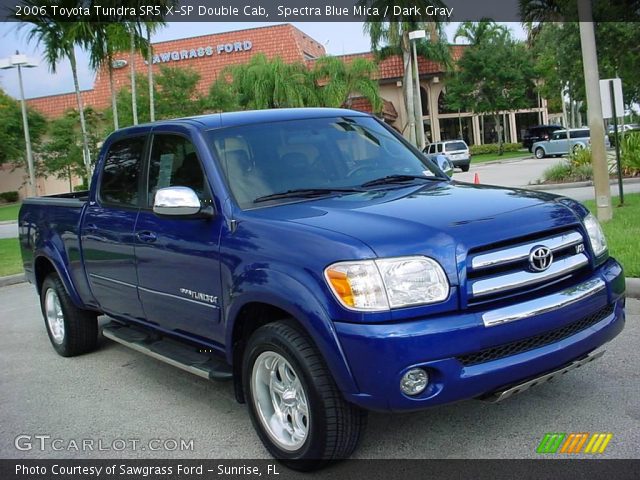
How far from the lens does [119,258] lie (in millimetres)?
5129

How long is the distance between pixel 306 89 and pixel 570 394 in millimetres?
38283

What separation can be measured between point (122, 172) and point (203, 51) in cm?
4295

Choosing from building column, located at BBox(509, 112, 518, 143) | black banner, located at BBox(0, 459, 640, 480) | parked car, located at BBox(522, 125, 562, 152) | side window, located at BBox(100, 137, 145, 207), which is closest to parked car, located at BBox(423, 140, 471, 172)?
parked car, located at BBox(522, 125, 562, 152)

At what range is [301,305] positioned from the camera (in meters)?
3.40

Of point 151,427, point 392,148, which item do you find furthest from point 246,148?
point 151,427

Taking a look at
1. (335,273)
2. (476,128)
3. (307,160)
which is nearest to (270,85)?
(476,128)

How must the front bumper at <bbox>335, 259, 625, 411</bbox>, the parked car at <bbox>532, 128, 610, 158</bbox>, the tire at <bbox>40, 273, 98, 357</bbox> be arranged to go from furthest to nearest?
the parked car at <bbox>532, 128, 610, 158</bbox>, the tire at <bbox>40, 273, 98, 357</bbox>, the front bumper at <bbox>335, 259, 625, 411</bbox>

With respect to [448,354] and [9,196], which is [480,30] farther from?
[448,354]

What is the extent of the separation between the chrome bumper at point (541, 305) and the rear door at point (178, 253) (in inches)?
64.1

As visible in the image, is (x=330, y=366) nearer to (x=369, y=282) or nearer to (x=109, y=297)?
(x=369, y=282)

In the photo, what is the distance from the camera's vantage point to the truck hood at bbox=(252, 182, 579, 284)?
334 centimetres

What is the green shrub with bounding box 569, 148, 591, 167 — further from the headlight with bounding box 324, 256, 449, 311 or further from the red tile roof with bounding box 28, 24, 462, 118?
the red tile roof with bounding box 28, 24, 462, 118

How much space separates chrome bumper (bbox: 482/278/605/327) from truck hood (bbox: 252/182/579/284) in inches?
10.6

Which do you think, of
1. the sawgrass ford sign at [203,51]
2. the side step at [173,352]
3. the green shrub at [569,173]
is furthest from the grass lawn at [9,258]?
the sawgrass ford sign at [203,51]
